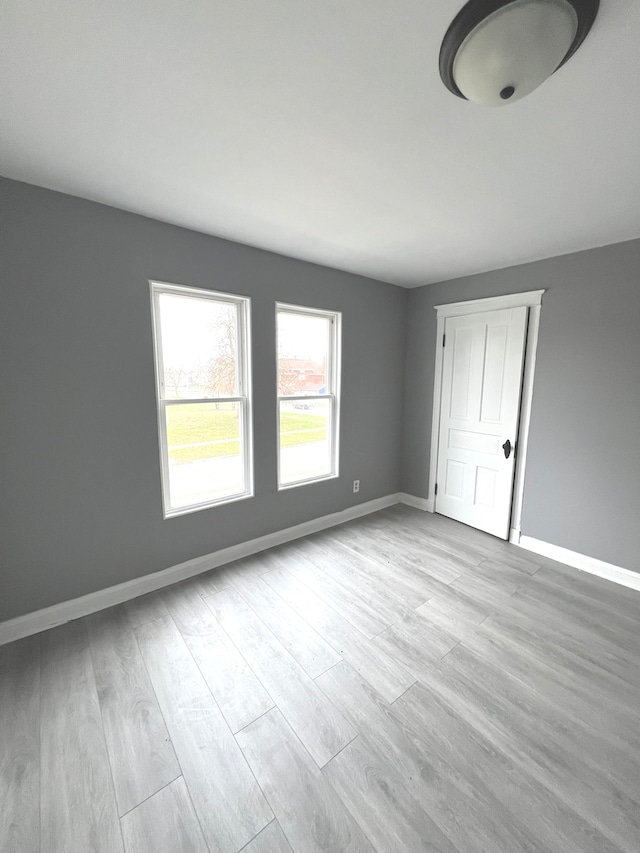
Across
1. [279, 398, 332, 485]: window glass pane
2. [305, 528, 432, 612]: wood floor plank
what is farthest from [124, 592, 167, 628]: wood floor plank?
[279, 398, 332, 485]: window glass pane

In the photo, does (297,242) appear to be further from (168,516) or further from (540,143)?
(168,516)

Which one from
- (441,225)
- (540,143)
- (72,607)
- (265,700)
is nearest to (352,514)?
(265,700)

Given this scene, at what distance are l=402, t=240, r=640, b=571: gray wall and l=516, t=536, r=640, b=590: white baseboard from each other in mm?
49

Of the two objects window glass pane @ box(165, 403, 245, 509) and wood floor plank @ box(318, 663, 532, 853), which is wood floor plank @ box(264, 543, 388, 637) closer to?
wood floor plank @ box(318, 663, 532, 853)

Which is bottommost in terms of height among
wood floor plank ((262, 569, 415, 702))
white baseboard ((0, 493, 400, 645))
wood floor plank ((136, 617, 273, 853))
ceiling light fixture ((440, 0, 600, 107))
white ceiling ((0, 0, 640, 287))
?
wood floor plank ((136, 617, 273, 853))

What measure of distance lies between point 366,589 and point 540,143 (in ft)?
8.77

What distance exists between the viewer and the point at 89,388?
202cm

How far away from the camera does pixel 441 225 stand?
87.0 inches

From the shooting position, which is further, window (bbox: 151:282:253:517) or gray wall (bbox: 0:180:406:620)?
window (bbox: 151:282:253:517)

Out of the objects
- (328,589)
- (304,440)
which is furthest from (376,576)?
(304,440)

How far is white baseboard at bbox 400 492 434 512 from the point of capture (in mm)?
3812

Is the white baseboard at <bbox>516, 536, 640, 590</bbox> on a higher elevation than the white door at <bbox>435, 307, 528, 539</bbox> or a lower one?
lower

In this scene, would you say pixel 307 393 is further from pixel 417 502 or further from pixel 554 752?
pixel 554 752

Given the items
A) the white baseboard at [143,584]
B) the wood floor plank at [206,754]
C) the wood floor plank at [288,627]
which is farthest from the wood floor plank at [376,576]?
the wood floor plank at [206,754]
